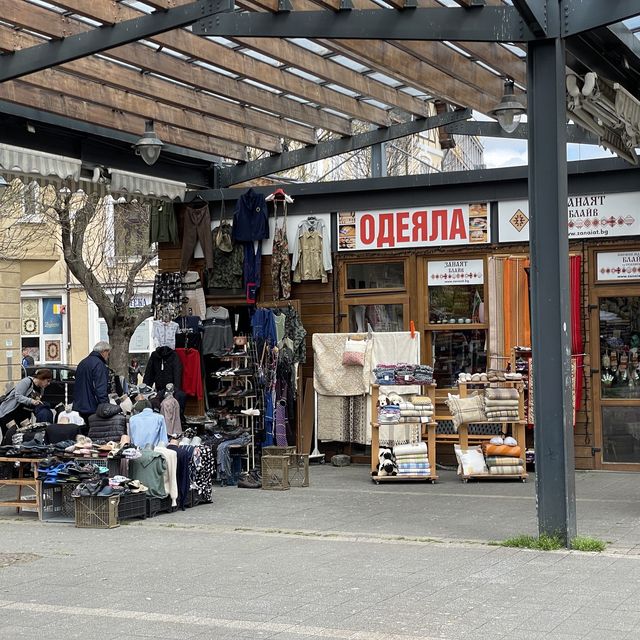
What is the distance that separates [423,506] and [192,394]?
5384 millimetres

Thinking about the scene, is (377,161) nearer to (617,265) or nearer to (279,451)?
(617,265)

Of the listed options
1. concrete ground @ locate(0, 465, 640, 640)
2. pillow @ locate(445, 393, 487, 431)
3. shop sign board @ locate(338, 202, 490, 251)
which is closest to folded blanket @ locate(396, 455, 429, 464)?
pillow @ locate(445, 393, 487, 431)

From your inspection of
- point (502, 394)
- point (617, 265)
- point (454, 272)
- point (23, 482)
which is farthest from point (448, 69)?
point (23, 482)

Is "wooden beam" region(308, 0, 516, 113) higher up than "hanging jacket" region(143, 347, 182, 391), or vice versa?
"wooden beam" region(308, 0, 516, 113)

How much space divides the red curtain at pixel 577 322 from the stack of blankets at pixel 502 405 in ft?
4.02

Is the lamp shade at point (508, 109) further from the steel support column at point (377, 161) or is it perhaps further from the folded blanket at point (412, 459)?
the steel support column at point (377, 161)

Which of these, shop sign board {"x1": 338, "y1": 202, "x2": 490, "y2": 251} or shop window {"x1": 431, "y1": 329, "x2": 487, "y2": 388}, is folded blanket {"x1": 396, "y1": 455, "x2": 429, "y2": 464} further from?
shop sign board {"x1": 338, "y1": 202, "x2": 490, "y2": 251}

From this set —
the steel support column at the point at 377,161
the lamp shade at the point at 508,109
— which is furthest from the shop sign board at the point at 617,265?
the steel support column at the point at 377,161

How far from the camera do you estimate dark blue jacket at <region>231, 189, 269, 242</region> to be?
56.1 feet

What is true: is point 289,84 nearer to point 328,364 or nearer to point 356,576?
point 328,364

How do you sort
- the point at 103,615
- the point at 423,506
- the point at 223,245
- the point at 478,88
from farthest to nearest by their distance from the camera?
the point at 223,245
the point at 478,88
the point at 423,506
the point at 103,615

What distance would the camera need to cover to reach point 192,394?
1684 cm

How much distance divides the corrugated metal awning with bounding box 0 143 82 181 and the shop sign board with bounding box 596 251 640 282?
7099mm

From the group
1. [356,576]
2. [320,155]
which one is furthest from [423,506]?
[320,155]
